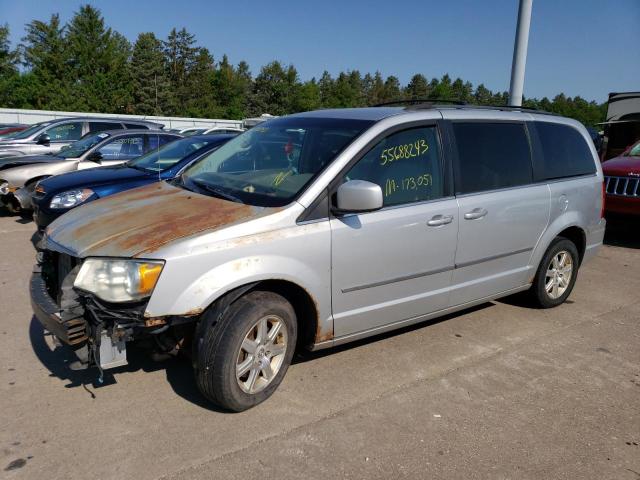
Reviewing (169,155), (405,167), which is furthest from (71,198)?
(405,167)

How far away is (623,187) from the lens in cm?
800

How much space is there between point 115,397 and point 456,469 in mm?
2074

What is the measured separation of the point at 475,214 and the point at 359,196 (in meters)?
1.28

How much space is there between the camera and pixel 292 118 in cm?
436

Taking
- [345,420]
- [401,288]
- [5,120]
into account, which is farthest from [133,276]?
[5,120]

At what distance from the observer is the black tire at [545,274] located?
4.93m

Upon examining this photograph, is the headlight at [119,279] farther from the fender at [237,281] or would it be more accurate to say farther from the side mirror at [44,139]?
the side mirror at [44,139]

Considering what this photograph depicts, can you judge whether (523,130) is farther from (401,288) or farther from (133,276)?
(133,276)

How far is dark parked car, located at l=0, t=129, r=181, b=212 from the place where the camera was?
8070mm

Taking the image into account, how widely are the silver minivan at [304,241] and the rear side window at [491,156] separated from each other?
14mm

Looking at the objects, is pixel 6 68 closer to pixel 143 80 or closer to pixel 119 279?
pixel 143 80

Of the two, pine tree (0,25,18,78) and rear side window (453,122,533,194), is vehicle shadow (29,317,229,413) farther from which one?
pine tree (0,25,18,78)

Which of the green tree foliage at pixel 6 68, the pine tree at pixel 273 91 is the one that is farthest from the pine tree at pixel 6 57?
the pine tree at pixel 273 91

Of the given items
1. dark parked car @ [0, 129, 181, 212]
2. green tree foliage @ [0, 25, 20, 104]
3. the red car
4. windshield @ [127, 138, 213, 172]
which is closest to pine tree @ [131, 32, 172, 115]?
green tree foliage @ [0, 25, 20, 104]
